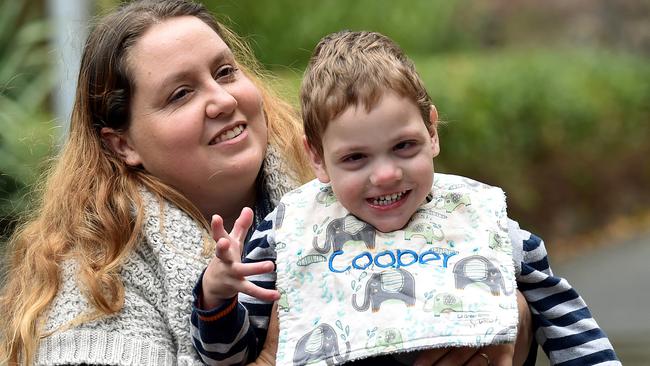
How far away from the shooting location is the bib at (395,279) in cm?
292

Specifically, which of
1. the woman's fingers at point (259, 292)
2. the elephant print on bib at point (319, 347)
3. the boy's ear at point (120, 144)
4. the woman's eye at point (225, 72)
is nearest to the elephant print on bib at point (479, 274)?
the elephant print on bib at point (319, 347)

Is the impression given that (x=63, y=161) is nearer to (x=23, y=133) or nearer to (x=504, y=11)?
(x=23, y=133)

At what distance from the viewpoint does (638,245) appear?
1140 centimetres

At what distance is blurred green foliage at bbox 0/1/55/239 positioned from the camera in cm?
503

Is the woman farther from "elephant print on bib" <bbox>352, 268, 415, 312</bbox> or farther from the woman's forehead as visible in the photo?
"elephant print on bib" <bbox>352, 268, 415, 312</bbox>

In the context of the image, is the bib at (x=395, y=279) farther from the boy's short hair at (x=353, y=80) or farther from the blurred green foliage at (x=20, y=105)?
the blurred green foliage at (x=20, y=105)

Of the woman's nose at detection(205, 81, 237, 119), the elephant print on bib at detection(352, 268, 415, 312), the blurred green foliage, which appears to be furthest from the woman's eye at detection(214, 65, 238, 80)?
the blurred green foliage

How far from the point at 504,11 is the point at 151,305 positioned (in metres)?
13.4

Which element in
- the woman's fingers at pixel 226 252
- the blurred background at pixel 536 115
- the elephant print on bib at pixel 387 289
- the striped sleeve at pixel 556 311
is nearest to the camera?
the woman's fingers at pixel 226 252

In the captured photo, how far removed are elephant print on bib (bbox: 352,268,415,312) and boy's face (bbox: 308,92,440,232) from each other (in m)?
0.13

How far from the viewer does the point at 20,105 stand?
6.28m

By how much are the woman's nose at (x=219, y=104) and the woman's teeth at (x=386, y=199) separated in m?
0.59

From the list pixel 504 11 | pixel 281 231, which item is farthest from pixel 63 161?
pixel 504 11

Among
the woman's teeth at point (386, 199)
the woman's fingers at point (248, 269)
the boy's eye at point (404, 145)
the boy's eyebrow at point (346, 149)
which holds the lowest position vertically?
the woman's fingers at point (248, 269)
